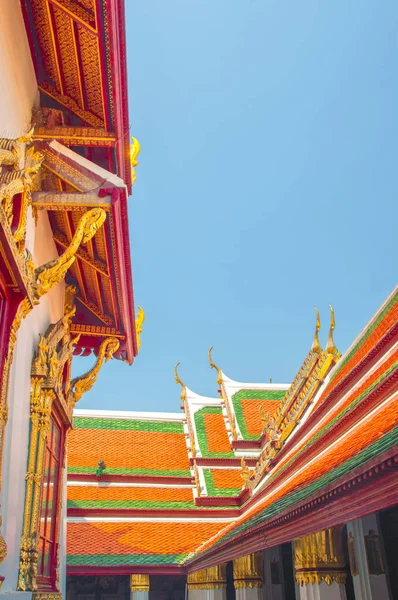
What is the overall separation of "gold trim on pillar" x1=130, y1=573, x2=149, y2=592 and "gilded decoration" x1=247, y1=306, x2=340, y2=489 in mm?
2601

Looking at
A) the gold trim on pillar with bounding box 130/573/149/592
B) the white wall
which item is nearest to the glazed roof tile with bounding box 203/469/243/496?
the gold trim on pillar with bounding box 130/573/149/592

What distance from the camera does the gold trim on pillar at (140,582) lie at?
34.3 feet

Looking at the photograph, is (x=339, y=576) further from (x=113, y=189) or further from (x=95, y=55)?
(x=95, y=55)

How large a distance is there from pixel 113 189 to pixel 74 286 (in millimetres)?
2438

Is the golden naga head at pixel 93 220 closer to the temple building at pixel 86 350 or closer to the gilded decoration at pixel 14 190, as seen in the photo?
the temple building at pixel 86 350

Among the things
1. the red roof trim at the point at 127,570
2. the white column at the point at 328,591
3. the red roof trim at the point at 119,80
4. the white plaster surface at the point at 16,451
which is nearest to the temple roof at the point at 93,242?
the red roof trim at the point at 119,80

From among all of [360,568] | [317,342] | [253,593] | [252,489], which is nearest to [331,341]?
[317,342]

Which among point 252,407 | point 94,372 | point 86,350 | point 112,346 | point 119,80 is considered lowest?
point 94,372

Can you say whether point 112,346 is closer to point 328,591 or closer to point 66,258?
point 66,258

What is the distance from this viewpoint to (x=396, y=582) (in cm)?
450

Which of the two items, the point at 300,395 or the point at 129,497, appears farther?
the point at 129,497

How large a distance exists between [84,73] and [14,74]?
0.49 meters

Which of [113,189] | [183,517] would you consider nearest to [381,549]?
[113,189]

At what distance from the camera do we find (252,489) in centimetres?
1112
